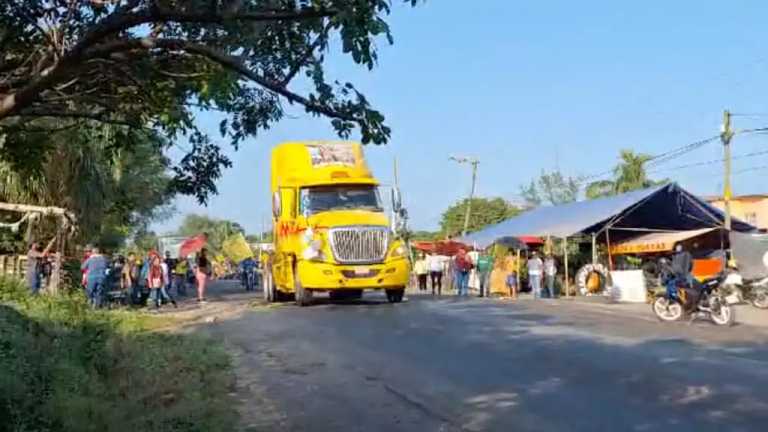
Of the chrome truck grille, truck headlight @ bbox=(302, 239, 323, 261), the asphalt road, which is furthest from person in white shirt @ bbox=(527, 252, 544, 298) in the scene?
the asphalt road

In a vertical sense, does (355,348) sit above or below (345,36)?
below

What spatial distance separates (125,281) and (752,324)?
1754 cm

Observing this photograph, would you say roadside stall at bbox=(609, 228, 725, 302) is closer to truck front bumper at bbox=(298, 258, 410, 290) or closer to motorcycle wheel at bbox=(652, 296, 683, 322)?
motorcycle wheel at bbox=(652, 296, 683, 322)

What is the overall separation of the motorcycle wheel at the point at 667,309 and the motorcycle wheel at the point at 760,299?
15.5ft

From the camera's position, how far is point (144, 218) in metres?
45.8

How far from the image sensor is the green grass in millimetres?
7484

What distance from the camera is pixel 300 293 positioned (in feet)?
76.6

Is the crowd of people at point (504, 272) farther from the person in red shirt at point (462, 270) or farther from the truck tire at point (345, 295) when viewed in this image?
the truck tire at point (345, 295)

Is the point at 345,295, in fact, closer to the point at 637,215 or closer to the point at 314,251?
the point at 314,251

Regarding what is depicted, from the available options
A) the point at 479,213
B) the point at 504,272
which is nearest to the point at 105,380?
the point at 504,272

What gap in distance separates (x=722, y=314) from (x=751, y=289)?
5.82 m

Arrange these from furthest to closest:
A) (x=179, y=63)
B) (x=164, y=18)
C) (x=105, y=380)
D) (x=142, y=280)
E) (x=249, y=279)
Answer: (x=249, y=279) < (x=142, y=280) < (x=105, y=380) < (x=179, y=63) < (x=164, y=18)

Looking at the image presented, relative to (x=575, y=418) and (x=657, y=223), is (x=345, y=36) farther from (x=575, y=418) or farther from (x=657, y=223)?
(x=657, y=223)

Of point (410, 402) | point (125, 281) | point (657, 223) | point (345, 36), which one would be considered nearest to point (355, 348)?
point (410, 402)
